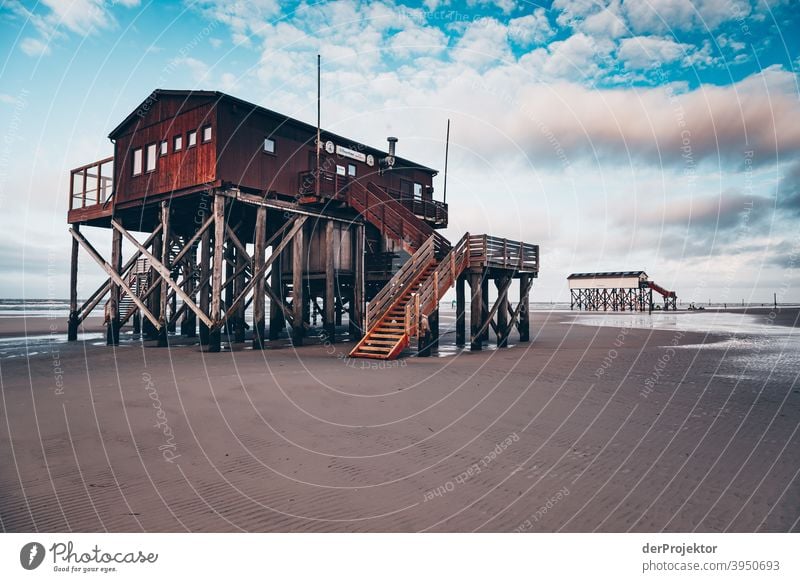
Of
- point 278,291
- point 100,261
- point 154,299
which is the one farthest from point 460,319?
point 100,261

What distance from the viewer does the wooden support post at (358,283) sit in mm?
22406

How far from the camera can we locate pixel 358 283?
2253 centimetres

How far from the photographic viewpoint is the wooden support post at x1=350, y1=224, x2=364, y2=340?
22.4 meters

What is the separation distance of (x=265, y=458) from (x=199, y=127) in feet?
53.9

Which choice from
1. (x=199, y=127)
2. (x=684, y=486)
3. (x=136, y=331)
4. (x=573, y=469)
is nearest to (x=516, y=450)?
(x=573, y=469)

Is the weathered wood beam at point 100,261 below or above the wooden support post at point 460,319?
above

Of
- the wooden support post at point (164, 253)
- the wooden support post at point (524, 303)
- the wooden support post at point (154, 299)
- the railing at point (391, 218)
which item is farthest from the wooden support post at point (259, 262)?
the wooden support post at point (524, 303)

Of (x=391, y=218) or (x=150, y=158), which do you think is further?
(x=391, y=218)

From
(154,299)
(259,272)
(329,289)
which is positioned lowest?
(154,299)

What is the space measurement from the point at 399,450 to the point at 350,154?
19.9 m

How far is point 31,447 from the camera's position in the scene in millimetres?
6688

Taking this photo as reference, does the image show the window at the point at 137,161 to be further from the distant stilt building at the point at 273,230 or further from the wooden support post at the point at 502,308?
the wooden support post at the point at 502,308

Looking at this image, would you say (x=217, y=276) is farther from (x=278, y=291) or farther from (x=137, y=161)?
(x=137, y=161)

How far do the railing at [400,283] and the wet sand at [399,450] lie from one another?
4610 millimetres
